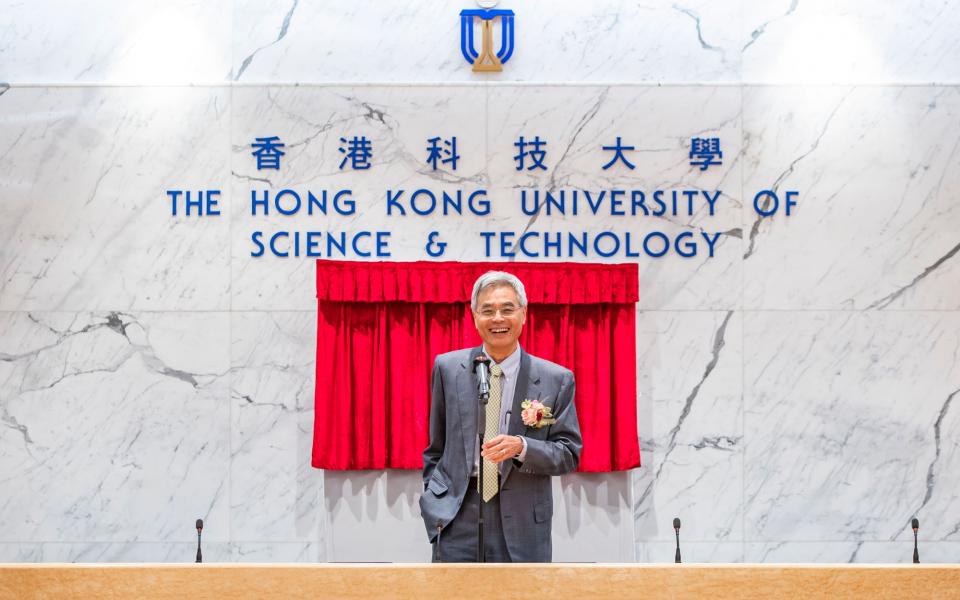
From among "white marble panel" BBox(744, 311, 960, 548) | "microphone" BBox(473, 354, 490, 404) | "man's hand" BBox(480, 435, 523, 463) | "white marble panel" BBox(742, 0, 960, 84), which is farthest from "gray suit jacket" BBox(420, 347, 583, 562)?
"white marble panel" BBox(742, 0, 960, 84)

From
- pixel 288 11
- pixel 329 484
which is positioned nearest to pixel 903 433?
pixel 329 484

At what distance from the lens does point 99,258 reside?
4.91m

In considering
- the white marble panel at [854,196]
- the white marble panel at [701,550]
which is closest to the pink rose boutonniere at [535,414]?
the white marble panel at [701,550]

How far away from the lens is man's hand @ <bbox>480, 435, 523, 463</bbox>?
283 centimetres

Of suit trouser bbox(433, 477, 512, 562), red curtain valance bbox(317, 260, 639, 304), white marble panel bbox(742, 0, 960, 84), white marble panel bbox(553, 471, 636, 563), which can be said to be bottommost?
white marble panel bbox(553, 471, 636, 563)

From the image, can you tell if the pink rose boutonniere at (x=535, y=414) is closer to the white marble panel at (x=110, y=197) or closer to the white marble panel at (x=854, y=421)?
the white marble panel at (x=854, y=421)

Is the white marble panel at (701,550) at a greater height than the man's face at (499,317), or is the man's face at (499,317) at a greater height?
the man's face at (499,317)

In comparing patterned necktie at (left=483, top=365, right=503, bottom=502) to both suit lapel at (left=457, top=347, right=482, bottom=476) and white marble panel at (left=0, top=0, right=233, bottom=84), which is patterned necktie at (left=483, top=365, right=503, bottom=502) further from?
white marble panel at (left=0, top=0, right=233, bottom=84)

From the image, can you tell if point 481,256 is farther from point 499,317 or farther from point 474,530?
point 474,530

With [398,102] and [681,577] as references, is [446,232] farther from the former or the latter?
[681,577]

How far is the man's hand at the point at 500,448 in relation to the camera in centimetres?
283

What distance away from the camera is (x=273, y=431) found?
16.1 feet

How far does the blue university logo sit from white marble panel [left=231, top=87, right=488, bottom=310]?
159 millimetres

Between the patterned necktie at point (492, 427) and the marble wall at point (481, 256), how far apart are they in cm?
182
